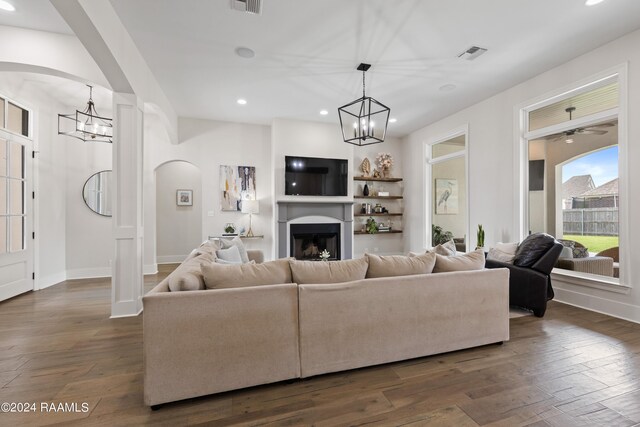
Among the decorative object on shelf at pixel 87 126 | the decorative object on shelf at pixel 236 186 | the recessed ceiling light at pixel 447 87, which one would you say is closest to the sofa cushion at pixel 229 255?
the decorative object on shelf at pixel 87 126

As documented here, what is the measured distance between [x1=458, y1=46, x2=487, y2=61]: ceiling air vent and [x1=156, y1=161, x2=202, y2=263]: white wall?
6.23 m

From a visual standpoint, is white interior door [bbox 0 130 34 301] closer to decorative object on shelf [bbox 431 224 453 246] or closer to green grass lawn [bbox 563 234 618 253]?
decorative object on shelf [bbox 431 224 453 246]

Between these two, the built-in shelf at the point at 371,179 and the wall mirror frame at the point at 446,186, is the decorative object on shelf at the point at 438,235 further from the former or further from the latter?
the built-in shelf at the point at 371,179

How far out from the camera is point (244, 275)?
1.95 m

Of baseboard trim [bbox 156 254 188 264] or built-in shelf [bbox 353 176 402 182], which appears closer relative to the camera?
built-in shelf [bbox 353 176 402 182]

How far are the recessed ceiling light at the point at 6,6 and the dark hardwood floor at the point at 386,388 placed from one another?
10.1 feet

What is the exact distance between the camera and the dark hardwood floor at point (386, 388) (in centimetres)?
163

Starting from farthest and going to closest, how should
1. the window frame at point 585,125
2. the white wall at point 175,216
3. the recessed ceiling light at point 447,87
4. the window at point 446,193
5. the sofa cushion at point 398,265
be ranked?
the white wall at point 175,216 → the window at point 446,193 → the recessed ceiling light at point 447,87 → the window frame at point 585,125 → the sofa cushion at point 398,265

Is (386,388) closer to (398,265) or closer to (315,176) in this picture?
(398,265)

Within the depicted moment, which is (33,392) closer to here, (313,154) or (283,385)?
(283,385)

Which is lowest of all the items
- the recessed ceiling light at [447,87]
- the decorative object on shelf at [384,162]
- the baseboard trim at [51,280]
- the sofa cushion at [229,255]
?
the baseboard trim at [51,280]

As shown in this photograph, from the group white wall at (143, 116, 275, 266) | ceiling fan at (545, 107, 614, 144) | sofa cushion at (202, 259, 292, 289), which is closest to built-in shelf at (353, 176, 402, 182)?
white wall at (143, 116, 275, 266)

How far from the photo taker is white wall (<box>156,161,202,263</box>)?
7114 millimetres

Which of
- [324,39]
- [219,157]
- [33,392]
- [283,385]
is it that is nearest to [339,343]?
[283,385]
